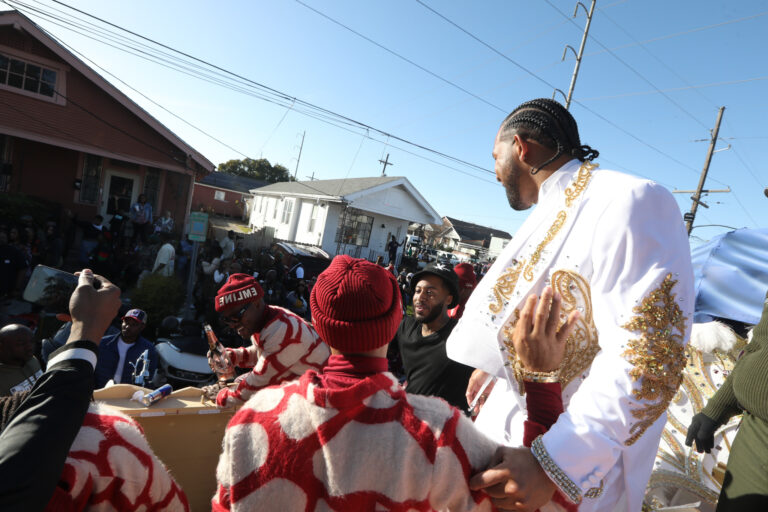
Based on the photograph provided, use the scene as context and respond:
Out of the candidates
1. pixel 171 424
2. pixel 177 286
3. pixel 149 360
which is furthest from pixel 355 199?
pixel 171 424

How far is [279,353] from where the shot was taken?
347 cm

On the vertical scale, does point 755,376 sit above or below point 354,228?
above

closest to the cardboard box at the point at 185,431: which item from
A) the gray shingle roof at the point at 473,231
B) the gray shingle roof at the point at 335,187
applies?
the gray shingle roof at the point at 335,187

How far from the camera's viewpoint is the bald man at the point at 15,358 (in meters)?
3.51

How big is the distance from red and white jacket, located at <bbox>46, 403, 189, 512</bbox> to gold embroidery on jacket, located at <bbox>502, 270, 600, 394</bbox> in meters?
1.29

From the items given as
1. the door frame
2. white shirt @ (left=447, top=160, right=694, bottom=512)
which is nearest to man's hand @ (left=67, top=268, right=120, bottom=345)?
→ white shirt @ (left=447, top=160, right=694, bottom=512)

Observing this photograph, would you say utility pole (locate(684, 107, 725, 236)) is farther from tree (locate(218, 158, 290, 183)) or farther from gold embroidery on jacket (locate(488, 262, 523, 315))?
tree (locate(218, 158, 290, 183))

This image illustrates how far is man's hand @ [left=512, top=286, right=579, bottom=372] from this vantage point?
1213 millimetres

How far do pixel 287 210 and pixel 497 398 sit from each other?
79.9 ft

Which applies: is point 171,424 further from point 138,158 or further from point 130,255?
point 138,158

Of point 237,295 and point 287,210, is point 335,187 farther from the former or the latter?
point 237,295

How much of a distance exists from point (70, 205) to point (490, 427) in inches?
608

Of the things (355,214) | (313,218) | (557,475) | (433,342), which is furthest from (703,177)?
(557,475)

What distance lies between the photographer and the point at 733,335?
9.07ft
